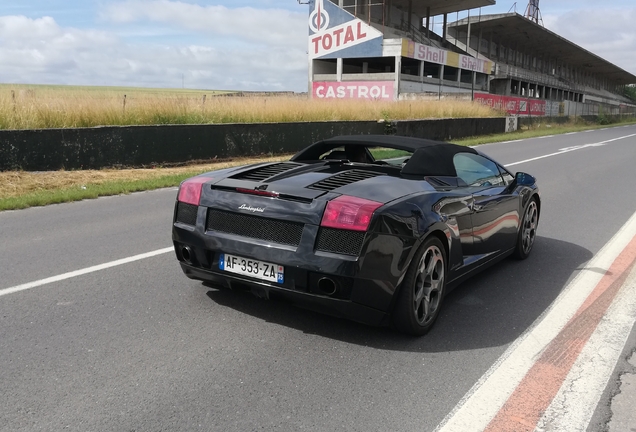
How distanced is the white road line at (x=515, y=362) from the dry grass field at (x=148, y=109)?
38.0 feet

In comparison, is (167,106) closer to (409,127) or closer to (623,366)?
(409,127)

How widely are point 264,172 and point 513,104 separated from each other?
45.0 metres

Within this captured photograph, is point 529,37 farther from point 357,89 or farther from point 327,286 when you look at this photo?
point 327,286

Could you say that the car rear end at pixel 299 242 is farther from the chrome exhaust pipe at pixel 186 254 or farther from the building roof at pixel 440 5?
the building roof at pixel 440 5

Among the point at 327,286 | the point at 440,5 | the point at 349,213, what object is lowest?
the point at 327,286

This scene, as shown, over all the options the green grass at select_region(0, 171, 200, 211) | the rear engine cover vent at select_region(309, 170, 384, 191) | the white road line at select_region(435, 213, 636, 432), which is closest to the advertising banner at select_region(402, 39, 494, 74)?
the green grass at select_region(0, 171, 200, 211)

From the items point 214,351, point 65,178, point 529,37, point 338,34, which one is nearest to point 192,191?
point 214,351

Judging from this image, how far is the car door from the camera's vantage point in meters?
5.20

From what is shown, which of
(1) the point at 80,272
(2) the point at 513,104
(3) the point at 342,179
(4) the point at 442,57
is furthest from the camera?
(4) the point at 442,57

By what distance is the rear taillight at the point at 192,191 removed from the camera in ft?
14.9

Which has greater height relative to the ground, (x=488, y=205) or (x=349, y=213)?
(x=349, y=213)

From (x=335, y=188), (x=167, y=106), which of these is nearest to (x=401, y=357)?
(x=335, y=188)

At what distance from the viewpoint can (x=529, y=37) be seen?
74.8m

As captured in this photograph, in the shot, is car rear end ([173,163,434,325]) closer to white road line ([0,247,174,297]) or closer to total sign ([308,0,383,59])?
white road line ([0,247,174,297])
